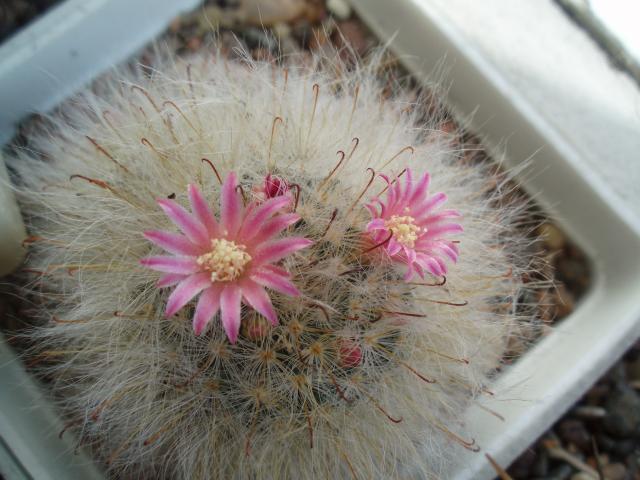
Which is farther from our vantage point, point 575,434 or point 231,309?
point 575,434

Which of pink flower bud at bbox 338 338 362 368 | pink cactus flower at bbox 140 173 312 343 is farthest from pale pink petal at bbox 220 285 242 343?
pink flower bud at bbox 338 338 362 368

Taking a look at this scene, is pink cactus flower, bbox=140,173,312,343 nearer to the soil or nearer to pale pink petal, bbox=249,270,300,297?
pale pink petal, bbox=249,270,300,297

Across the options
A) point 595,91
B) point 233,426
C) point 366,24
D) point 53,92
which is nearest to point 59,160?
point 53,92

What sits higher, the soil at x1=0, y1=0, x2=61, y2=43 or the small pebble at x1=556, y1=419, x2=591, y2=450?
A: the small pebble at x1=556, y1=419, x2=591, y2=450

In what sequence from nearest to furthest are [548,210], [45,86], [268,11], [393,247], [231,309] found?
1. [231,309]
2. [393,247]
3. [45,86]
4. [548,210]
5. [268,11]

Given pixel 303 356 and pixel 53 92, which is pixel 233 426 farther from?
pixel 53 92

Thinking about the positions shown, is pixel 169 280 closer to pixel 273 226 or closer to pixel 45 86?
pixel 273 226

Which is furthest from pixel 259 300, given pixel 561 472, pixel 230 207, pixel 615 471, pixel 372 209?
pixel 615 471
